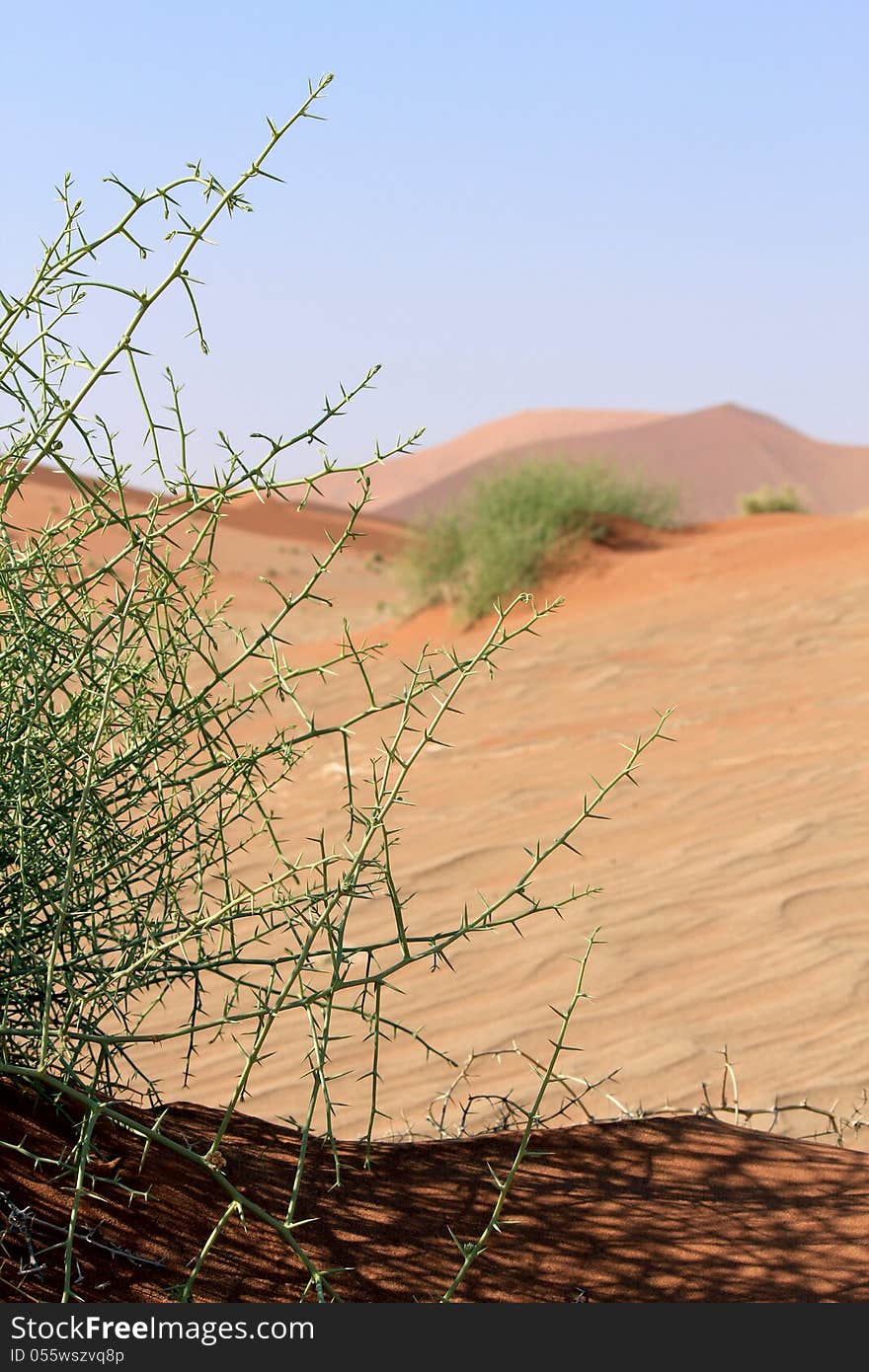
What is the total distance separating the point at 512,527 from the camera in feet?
43.8

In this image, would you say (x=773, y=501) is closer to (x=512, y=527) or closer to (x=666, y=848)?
(x=512, y=527)

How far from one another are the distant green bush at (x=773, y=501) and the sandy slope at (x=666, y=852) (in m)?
8.89

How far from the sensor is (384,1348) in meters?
1.99

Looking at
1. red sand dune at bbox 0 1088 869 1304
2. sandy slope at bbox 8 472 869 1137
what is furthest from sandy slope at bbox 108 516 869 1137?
red sand dune at bbox 0 1088 869 1304

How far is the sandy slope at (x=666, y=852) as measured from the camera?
3744 mm

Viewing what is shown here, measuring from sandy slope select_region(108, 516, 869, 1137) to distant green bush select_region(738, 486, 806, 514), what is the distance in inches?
350

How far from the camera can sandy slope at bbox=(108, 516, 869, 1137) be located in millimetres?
3744

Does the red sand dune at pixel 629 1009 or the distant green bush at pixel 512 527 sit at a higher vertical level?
the distant green bush at pixel 512 527

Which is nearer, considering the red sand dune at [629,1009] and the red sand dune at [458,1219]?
the red sand dune at [458,1219]

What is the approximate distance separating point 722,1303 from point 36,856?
4.16 feet

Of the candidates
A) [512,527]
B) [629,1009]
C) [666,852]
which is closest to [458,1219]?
[629,1009]

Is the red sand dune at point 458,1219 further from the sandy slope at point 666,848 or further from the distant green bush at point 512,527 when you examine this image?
the distant green bush at point 512,527

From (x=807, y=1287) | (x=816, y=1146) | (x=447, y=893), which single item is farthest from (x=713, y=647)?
(x=807, y=1287)

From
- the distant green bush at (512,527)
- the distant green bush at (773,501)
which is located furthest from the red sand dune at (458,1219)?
the distant green bush at (773,501)
